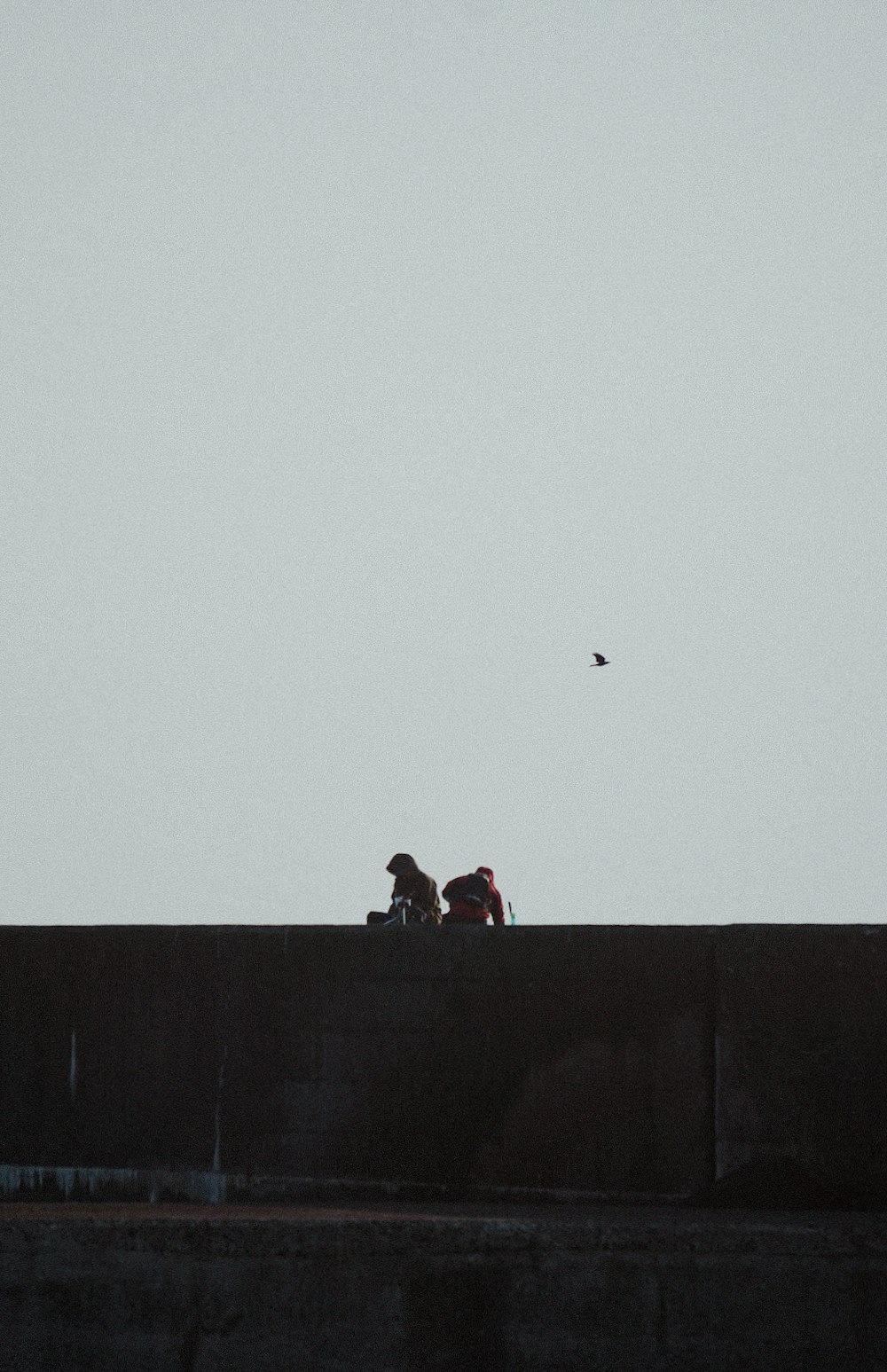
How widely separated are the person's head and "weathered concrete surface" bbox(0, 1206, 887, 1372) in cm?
410

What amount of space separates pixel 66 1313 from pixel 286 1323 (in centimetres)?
74

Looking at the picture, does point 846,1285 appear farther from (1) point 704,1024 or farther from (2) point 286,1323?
(2) point 286,1323

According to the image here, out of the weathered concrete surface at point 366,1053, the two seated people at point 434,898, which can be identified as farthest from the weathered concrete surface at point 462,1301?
the two seated people at point 434,898

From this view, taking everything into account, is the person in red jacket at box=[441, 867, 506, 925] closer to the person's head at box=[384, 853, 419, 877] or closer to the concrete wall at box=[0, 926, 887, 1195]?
the person's head at box=[384, 853, 419, 877]

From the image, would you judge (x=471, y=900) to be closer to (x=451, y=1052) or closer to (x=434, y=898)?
(x=434, y=898)

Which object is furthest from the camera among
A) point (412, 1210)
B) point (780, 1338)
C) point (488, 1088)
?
point (488, 1088)

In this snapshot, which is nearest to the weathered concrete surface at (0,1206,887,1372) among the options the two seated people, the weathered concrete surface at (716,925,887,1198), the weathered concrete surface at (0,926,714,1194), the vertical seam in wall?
the weathered concrete surface at (716,925,887,1198)

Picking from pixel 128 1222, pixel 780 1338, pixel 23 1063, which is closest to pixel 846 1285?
pixel 780 1338

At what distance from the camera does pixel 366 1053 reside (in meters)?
7.46

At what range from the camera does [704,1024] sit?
716 cm

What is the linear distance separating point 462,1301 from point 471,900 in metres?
3.95

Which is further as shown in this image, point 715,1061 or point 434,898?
point 434,898

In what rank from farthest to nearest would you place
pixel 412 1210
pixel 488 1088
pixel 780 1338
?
pixel 488 1088, pixel 412 1210, pixel 780 1338

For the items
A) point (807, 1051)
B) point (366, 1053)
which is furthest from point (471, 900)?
point (807, 1051)
